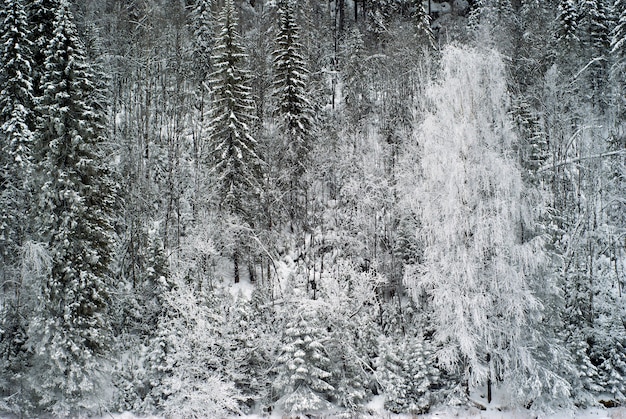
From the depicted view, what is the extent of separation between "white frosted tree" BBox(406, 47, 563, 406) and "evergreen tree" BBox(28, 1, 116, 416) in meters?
14.8

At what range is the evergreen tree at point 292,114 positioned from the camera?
1262 inches

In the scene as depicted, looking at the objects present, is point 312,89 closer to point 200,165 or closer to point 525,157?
point 200,165

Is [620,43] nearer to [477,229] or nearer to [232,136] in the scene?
[477,229]

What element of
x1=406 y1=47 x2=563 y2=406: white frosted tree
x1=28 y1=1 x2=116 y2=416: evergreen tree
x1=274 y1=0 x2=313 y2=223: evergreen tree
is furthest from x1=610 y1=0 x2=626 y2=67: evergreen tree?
x1=28 y1=1 x2=116 y2=416: evergreen tree

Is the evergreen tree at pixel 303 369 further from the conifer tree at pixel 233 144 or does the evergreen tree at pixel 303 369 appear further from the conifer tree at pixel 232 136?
the conifer tree at pixel 232 136

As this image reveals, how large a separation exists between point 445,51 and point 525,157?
5900mm

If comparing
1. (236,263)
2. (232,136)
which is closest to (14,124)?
(232,136)

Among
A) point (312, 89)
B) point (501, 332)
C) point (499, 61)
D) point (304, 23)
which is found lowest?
point (501, 332)

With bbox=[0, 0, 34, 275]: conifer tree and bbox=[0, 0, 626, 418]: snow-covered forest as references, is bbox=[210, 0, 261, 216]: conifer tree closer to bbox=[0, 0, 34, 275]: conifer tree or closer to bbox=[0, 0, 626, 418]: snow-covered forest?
bbox=[0, 0, 626, 418]: snow-covered forest

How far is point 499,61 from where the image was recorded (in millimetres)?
20688

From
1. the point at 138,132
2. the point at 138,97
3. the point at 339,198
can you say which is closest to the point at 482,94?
the point at 339,198

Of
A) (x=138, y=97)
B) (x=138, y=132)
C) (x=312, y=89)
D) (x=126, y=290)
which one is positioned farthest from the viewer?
(x=138, y=97)

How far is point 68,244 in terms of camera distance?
69.9ft

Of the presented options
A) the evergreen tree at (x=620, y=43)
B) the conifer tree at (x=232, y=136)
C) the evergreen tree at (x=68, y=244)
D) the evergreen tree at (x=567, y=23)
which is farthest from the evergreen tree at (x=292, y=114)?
the evergreen tree at (x=567, y=23)
